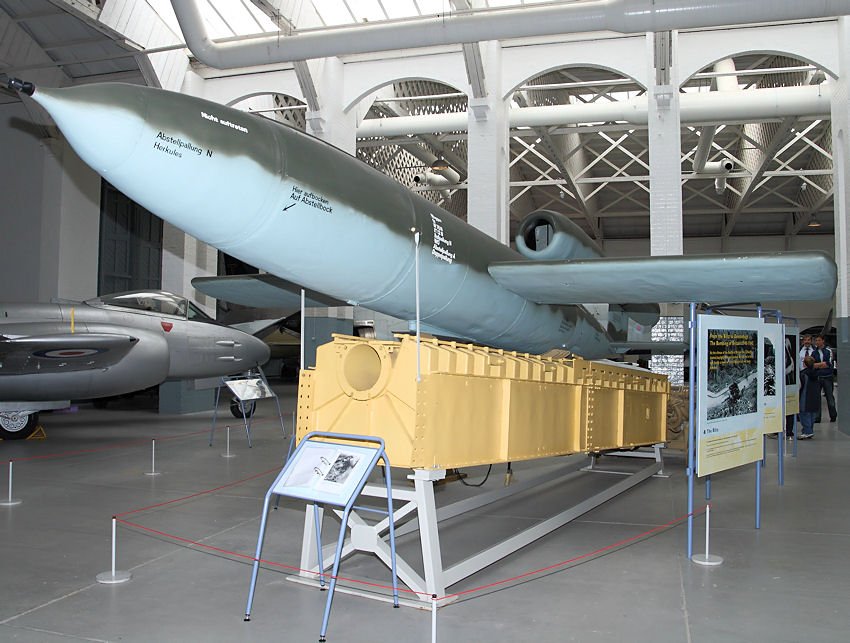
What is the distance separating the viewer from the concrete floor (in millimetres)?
3695

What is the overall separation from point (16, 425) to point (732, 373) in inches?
415

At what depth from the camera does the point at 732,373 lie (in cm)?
546

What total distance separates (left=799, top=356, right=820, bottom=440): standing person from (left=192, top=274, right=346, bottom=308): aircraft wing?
9.22 meters

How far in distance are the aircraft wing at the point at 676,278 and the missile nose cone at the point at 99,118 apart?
3.33 metres

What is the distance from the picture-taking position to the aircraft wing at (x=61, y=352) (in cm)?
946

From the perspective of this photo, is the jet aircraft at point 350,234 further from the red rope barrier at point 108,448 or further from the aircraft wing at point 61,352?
the red rope barrier at point 108,448

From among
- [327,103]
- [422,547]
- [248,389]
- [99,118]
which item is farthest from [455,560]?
[327,103]

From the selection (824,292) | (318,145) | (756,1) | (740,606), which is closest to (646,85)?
(756,1)

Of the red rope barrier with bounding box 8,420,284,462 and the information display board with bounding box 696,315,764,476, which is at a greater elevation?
the information display board with bounding box 696,315,764,476

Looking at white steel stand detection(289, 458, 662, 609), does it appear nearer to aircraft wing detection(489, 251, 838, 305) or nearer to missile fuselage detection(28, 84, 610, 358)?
missile fuselage detection(28, 84, 610, 358)

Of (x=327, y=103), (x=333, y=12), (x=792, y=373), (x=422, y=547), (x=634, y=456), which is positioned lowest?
(x=634, y=456)

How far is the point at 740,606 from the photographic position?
13.3 feet

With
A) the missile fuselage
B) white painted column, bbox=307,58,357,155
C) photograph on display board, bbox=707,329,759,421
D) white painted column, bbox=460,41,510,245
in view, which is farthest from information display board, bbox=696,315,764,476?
white painted column, bbox=307,58,357,155

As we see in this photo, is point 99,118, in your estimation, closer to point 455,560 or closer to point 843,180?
point 455,560
